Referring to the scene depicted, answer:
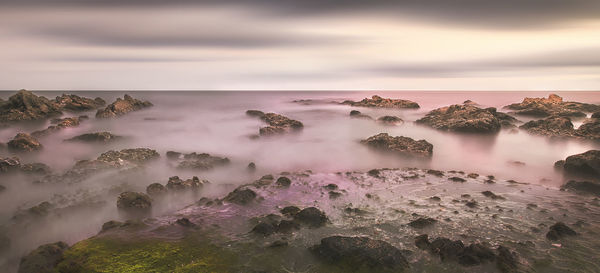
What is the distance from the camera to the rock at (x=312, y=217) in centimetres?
881

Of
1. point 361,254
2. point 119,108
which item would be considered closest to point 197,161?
point 361,254

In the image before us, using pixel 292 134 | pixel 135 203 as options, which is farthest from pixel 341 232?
pixel 292 134

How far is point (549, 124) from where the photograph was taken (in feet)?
91.3

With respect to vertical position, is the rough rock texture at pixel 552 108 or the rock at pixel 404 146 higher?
the rough rock texture at pixel 552 108

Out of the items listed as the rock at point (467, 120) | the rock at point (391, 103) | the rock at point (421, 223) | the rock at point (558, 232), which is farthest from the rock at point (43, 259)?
the rock at point (391, 103)

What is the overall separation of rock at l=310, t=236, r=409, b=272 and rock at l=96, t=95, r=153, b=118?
43.5 meters

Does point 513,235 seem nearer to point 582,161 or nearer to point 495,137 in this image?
point 582,161

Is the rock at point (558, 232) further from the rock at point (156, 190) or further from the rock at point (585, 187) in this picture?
the rock at point (156, 190)

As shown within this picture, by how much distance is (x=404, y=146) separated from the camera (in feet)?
63.7

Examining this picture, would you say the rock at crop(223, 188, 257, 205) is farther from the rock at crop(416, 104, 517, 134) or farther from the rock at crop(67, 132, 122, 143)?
the rock at crop(416, 104, 517, 134)

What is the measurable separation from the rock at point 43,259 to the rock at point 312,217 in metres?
6.27

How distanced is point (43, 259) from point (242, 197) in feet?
18.6

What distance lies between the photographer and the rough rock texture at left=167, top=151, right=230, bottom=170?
626 inches

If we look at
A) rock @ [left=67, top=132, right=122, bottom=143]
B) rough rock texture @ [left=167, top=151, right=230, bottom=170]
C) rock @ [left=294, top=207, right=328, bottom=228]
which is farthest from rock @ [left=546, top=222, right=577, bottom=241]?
rock @ [left=67, top=132, right=122, bottom=143]
